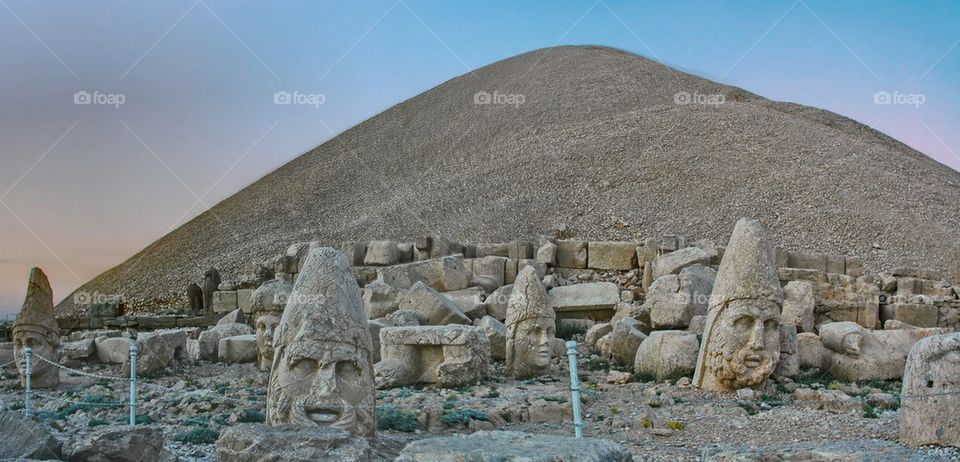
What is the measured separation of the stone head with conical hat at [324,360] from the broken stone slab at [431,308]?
758 centimetres

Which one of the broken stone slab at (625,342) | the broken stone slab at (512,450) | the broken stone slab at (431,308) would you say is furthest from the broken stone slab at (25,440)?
the broken stone slab at (625,342)

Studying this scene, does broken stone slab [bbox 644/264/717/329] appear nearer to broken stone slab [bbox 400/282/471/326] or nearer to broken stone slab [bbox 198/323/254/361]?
broken stone slab [bbox 400/282/471/326]

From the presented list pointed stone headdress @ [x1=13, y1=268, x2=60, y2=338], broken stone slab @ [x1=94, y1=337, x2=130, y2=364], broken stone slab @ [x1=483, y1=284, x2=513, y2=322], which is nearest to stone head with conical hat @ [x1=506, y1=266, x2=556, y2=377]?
broken stone slab @ [x1=483, y1=284, x2=513, y2=322]

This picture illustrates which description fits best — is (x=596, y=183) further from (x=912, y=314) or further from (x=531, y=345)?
(x=531, y=345)

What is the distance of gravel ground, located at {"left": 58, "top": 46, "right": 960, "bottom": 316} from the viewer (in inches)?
1369

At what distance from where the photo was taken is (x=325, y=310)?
300 inches

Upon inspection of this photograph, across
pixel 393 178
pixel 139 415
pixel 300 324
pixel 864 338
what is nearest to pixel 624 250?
pixel 864 338

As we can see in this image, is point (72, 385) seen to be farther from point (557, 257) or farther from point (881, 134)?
point (881, 134)

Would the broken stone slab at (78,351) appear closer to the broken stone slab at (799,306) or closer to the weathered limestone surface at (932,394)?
the broken stone slab at (799,306)

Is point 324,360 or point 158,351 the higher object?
point 324,360

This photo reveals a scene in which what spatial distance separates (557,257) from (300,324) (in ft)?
46.4

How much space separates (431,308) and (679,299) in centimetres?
402

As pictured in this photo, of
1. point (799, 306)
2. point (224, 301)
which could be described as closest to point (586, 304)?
point (799, 306)

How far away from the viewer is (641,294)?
19.7 m
